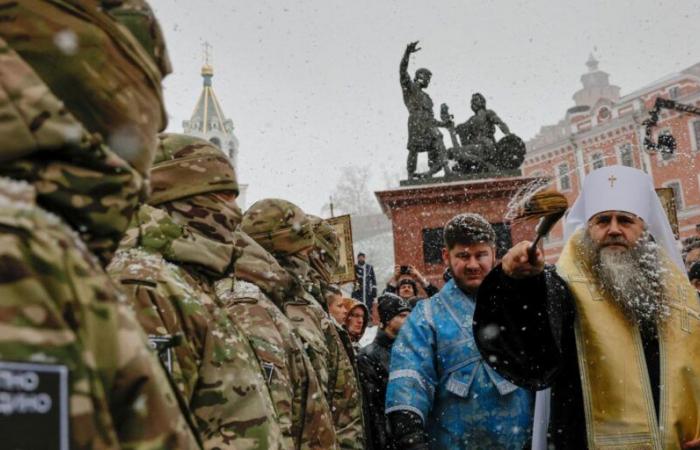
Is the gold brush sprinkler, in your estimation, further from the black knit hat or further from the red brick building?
the red brick building

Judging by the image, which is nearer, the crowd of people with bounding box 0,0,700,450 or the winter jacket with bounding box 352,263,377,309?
the crowd of people with bounding box 0,0,700,450

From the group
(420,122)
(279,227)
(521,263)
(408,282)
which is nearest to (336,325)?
(279,227)

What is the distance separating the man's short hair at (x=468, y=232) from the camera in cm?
397

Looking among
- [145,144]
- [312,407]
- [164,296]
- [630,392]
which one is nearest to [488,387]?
[630,392]

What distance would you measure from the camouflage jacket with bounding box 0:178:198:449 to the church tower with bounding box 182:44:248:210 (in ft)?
188

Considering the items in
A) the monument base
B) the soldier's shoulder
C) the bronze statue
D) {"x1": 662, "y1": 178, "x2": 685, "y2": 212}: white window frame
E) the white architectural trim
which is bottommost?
the soldier's shoulder

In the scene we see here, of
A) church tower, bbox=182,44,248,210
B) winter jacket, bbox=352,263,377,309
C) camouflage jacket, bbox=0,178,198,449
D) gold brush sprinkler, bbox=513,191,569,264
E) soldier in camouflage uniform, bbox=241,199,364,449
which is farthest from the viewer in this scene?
church tower, bbox=182,44,248,210

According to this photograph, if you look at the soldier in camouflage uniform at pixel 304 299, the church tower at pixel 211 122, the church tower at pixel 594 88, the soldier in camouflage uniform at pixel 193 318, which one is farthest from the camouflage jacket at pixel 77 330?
the church tower at pixel 594 88

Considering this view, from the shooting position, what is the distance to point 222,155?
2.39 m

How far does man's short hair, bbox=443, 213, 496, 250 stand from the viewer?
397 centimetres

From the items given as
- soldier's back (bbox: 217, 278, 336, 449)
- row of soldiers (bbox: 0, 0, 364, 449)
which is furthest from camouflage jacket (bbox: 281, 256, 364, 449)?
row of soldiers (bbox: 0, 0, 364, 449)

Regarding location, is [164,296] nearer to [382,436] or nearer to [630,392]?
[630,392]

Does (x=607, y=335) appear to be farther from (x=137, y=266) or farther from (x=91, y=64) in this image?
(x=91, y=64)

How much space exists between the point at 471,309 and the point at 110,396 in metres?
3.21
